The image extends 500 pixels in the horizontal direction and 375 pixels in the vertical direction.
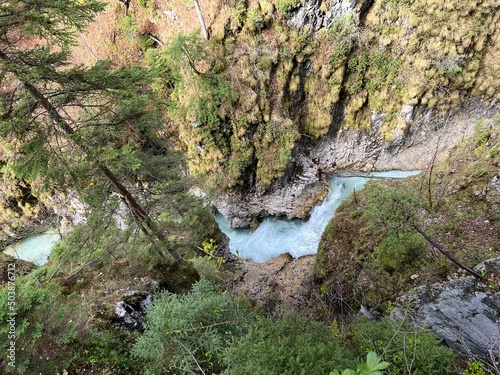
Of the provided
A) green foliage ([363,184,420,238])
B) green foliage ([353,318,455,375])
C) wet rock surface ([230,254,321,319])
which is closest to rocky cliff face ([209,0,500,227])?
wet rock surface ([230,254,321,319])

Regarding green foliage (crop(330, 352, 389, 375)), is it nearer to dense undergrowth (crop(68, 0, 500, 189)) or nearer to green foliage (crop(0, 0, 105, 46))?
green foliage (crop(0, 0, 105, 46))

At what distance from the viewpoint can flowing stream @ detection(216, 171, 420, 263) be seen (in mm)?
12898

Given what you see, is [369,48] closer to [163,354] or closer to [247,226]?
[247,226]

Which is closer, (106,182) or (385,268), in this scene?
(106,182)

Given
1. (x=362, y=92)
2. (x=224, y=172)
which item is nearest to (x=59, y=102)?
(x=224, y=172)

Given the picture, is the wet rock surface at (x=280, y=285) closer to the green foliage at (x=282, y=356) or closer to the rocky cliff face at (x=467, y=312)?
the rocky cliff face at (x=467, y=312)

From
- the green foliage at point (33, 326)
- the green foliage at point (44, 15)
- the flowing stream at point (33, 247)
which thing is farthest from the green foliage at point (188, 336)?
the flowing stream at point (33, 247)

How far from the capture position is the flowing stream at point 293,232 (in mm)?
12898

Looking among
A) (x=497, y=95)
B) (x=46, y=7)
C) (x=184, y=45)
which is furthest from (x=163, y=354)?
(x=497, y=95)

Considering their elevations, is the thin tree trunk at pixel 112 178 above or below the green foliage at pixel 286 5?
below

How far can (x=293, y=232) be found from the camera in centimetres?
1346

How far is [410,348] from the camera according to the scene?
3.36 metres

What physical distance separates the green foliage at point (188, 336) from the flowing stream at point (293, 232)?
891 centimetres

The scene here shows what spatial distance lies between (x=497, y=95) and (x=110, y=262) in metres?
18.4
